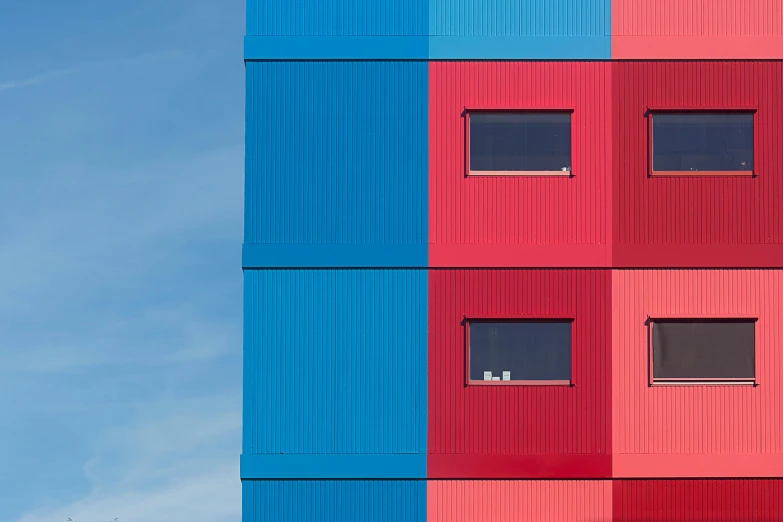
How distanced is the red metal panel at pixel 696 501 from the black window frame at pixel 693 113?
636 centimetres

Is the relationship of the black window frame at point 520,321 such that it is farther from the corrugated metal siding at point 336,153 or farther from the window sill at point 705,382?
the corrugated metal siding at point 336,153

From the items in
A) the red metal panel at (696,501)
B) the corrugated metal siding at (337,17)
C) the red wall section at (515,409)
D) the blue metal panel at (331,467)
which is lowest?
the red metal panel at (696,501)

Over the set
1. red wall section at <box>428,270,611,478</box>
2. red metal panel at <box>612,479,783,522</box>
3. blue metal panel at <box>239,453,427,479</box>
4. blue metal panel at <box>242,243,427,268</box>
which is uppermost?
blue metal panel at <box>242,243,427,268</box>

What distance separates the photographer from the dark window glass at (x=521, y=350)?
23.0 metres

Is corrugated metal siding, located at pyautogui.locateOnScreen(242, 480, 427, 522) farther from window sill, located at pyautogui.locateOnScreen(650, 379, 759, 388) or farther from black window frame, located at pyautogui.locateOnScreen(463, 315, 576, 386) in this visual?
window sill, located at pyautogui.locateOnScreen(650, 379, 759, 388)

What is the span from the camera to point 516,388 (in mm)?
22906

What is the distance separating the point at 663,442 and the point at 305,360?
24.7 ft

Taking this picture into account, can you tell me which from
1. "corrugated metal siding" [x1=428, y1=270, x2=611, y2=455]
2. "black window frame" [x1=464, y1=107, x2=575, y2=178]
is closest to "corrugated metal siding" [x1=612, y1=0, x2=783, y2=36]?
"black window frame" [x1=464, y1=107, x2=575, y2=178]

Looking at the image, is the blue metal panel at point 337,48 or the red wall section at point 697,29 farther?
the red wall section at point 697,29

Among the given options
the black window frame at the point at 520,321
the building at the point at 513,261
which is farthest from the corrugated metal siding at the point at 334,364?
the black window frame at the point at 520,321

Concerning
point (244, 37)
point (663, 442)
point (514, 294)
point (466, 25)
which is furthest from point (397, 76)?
point (663, 442)

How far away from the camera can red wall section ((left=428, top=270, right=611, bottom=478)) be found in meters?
22.8

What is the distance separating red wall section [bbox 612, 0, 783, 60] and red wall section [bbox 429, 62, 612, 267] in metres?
1.11

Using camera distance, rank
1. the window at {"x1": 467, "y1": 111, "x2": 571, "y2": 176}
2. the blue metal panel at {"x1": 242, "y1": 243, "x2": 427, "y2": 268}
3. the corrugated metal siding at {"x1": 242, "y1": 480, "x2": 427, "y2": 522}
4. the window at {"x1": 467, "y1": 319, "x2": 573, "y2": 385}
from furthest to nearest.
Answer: the window at {"x1": 467, "y1": 111, "x2": 571, "y2": 176}
the blue metal panel at {"x1": 242, "y1": 243, "x2": 427, "y2": 268}
the window at {"x1": 467, "y1": 319, "x2": 573, "y2": 385}
the corrugated metal siding at {"x1": 242, "y1": 480, "x2": 427, "y2": 522}
